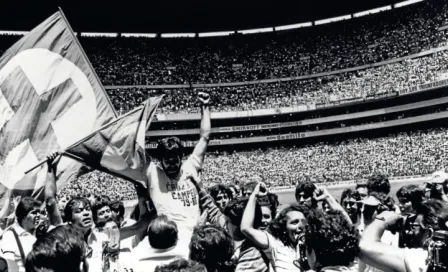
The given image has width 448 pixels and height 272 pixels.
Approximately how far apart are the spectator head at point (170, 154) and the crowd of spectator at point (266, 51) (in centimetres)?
3623

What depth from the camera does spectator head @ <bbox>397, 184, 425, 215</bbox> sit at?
14.1 feet

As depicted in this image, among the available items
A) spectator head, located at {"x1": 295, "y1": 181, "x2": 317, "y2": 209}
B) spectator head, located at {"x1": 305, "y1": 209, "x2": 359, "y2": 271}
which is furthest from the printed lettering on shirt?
spectator head, located at {"x1": 305, "y1": 209, "x2": 359, "y2": 271}

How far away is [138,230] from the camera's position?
430 cm

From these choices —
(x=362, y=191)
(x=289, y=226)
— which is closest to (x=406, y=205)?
(x=362, y=191)

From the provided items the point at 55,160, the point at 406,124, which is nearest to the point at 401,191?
the point at 55,160

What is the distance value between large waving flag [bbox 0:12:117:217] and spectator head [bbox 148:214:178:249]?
10.8 ft

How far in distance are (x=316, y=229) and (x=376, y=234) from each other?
410 millimetres

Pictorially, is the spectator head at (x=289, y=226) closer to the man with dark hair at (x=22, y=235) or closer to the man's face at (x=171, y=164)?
the man's face at (x=171, y=164)

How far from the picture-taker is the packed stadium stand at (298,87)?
1396 inches

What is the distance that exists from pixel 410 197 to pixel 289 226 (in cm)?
143

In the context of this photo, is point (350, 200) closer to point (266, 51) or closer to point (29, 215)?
point (29, 215)

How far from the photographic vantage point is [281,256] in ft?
11.3

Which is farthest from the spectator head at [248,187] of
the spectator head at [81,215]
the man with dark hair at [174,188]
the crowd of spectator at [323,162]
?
the crowd of spectator at [323,162]

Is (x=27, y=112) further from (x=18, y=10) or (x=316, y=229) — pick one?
(x=18, y=10)
